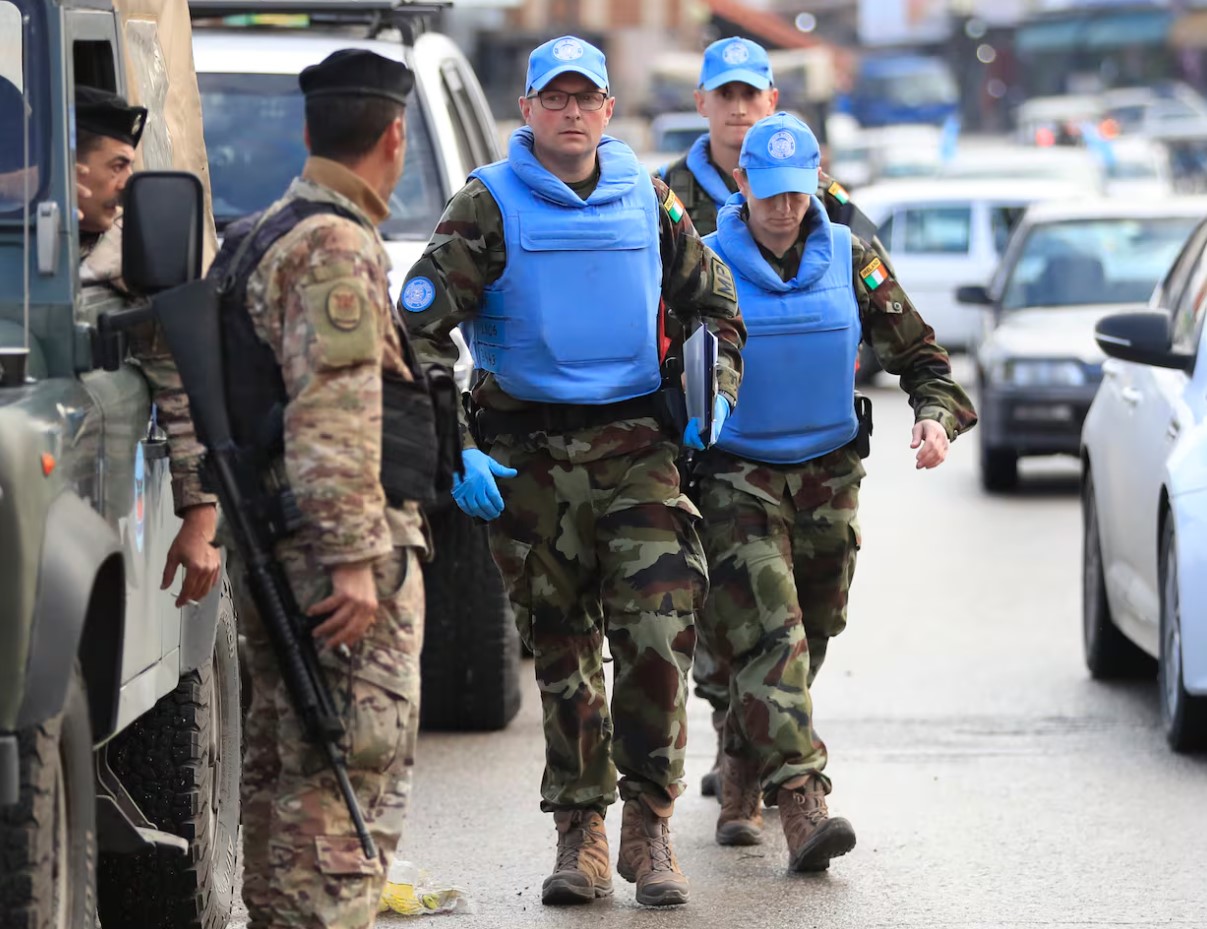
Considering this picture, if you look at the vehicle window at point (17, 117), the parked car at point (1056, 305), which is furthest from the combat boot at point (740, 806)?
the parked car at point (1056, 305)

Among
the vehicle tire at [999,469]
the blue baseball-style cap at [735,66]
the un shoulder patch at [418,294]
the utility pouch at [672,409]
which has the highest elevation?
the blue baseball-style cap at [735,66]

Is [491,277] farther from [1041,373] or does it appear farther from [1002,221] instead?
[1002,221]

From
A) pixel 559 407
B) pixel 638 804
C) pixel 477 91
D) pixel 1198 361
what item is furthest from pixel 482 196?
pixel 477 91

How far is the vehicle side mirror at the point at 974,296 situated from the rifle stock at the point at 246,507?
11.0m

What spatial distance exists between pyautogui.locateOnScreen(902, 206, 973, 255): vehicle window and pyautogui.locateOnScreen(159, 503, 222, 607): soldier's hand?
61.1 feet

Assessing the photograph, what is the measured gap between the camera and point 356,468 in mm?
4441

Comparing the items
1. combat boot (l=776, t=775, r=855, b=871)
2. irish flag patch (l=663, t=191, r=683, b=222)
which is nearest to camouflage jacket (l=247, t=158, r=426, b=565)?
irish flag patch (l=663, t=191, r=683, b=222)

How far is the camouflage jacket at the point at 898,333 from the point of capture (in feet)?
22.8

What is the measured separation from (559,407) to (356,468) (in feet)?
6.02

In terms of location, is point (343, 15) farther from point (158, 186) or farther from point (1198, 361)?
point (158, 186)

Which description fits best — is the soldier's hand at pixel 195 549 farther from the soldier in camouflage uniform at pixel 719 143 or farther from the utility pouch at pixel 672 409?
the soldier in camouflage uniform at pixel 719 143

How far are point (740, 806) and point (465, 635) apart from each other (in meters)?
1.55

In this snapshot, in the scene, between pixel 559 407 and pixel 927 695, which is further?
pixel 927 695

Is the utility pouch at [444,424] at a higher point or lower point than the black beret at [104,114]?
lower
